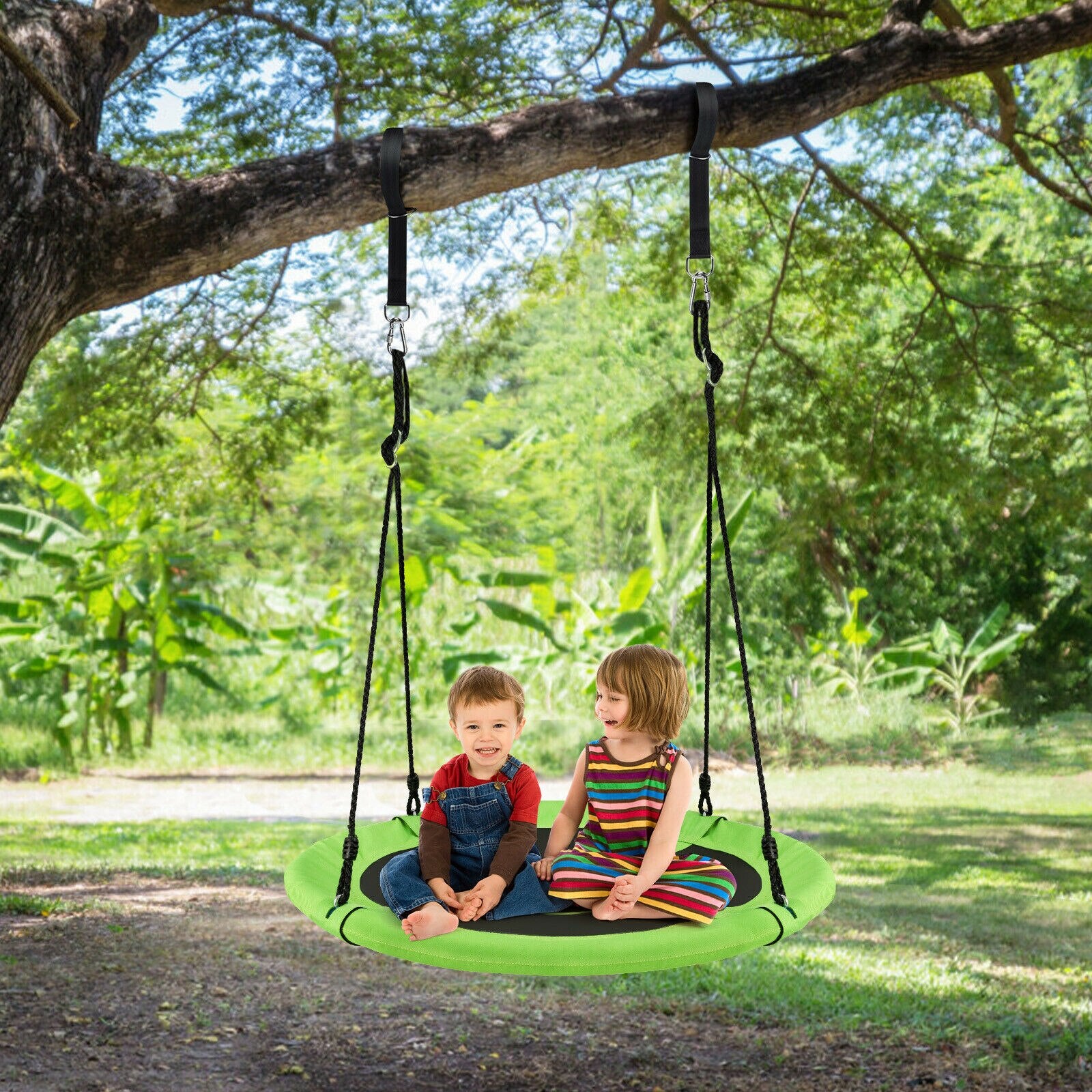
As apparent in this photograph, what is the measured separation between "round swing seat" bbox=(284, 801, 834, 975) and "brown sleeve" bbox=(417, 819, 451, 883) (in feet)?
0.39

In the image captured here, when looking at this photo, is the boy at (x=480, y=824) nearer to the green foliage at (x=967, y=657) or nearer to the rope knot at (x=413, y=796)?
the rope knot at (x=413, y=796)

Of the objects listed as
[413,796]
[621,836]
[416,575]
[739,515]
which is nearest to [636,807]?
[621,836]

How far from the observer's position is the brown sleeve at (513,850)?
2.28 meters

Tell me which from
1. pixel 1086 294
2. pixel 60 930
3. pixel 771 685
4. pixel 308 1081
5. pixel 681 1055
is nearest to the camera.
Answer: pixel 308 1081

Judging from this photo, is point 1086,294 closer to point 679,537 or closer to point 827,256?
point 827,256

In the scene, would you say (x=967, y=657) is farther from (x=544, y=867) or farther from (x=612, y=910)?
(x=612, y=910)

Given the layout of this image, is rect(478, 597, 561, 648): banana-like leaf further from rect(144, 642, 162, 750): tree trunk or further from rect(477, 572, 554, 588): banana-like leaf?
rect(144, 642, 162, 750): tree trunk

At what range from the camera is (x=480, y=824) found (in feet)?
7.68

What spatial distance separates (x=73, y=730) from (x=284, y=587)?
211cm

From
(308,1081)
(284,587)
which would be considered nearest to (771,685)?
(284,587)

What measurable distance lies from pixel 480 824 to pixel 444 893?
162 mm

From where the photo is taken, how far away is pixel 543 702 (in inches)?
427

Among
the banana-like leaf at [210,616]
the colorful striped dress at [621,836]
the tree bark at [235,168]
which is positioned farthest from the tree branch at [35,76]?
the banana-like leaf at [210,616]

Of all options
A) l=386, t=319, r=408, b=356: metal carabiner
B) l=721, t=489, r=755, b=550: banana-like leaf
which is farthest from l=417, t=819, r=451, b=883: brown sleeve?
l=721, t=489, r=755, b=550: banana-like leaf
